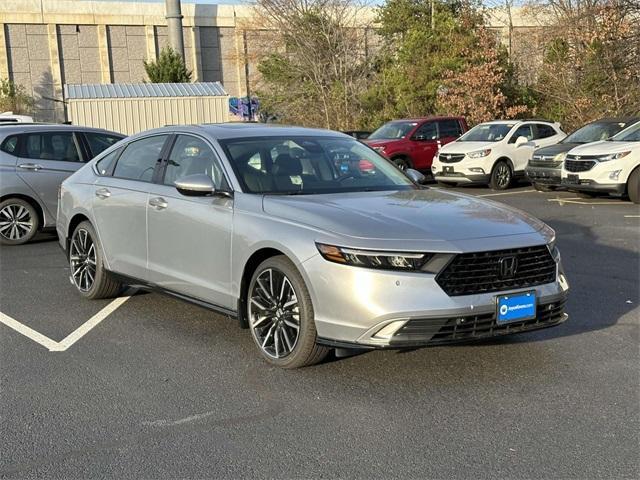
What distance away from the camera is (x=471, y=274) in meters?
4.27

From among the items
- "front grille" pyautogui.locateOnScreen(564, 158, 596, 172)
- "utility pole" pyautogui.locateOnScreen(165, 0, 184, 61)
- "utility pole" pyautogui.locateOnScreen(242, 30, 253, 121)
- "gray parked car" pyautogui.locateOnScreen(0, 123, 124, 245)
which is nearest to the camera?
"gray parked car" pyautogui.locateOnScreen(0, 123, 124, 245)

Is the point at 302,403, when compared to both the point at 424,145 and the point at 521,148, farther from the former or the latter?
the point at 424,145

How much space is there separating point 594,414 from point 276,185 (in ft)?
8.42

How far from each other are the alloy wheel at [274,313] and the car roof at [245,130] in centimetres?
137

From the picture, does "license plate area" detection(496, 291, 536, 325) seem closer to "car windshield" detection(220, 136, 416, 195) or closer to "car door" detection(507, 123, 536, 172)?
"car windshield" detection(220, 136, 416, 195)

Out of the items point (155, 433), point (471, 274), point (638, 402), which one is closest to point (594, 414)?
point (638, 402)

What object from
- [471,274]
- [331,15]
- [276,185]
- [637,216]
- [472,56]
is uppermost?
[331,15]

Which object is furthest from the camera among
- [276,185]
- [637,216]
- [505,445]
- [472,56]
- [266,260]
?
[472,56]

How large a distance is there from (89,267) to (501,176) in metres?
12.1

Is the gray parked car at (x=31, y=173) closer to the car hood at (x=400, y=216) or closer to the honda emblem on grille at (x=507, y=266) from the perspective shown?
the car hood at (x=400, y=216)

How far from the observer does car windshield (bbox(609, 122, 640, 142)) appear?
13.7m

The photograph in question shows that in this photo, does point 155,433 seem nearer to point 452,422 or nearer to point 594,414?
point 452,422

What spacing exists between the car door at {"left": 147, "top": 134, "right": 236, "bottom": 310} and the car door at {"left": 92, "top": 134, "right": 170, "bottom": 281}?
154 mm

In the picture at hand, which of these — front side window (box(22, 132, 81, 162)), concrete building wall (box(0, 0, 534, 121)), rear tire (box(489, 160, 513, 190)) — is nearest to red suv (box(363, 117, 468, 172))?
rear tire (box(489, 160, 513, 190))
